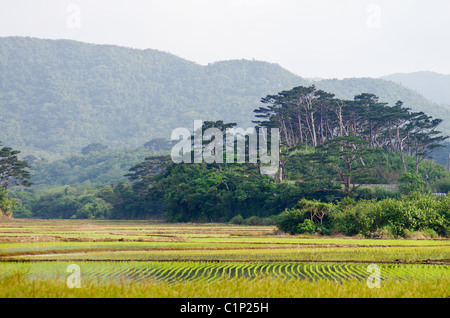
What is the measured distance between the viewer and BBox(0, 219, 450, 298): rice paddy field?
35.7 ft

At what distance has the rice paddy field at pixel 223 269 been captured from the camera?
10.9 meters

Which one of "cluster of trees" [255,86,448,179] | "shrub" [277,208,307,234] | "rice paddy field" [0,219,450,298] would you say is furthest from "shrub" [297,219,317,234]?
"cluster of trees" [255,86,448,179]

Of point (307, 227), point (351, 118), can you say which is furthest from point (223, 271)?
point (351, 118)

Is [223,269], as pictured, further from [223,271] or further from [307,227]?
[307,227]

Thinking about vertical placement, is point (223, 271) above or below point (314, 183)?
above

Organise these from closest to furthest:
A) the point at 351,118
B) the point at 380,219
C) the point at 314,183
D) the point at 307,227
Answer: the point at 380,219
the point at 307,227
the point at 314,183
the point at 351,118

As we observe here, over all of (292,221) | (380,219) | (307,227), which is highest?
(380,219)

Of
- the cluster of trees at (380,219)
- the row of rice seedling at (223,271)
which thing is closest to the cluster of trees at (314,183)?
the cluster of trees at (380,219)

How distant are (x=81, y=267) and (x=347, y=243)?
14.7m

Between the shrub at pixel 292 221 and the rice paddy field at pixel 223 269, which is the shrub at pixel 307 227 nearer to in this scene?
the shrub at pixel 292 221

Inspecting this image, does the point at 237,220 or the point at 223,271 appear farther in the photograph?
the point at 237,220

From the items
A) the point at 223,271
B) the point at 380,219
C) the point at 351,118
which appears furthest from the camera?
the point at 351,118

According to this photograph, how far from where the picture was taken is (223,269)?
17016 mm

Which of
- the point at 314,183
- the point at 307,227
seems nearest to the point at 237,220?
the point at 314,183
